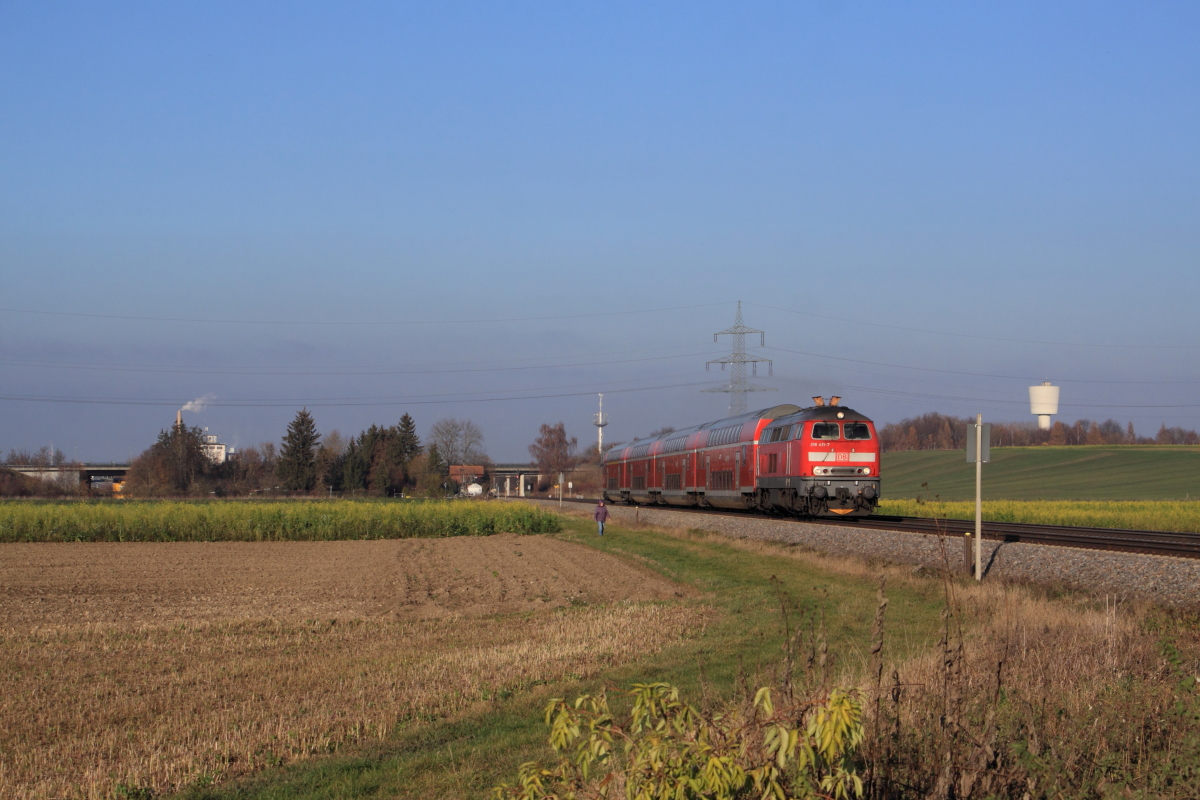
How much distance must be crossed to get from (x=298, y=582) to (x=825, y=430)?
16555 millimetres

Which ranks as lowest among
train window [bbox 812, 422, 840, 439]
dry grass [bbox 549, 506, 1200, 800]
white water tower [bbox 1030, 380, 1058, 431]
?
dry grass [bbox 549, 506, 1200, 800]

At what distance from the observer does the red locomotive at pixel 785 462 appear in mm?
30766

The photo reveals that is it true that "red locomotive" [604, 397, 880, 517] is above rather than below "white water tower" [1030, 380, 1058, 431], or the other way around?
below

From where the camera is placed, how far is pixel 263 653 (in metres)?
13.5

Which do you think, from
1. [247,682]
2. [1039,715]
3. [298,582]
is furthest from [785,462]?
[1039,715]

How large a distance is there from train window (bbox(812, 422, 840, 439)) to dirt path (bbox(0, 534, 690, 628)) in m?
7.75

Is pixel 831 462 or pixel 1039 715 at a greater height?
pixel 831 462

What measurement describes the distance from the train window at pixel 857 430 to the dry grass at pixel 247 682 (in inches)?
616

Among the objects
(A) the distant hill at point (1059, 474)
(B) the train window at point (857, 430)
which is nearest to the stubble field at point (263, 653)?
(B) the train window at point (857, 430)

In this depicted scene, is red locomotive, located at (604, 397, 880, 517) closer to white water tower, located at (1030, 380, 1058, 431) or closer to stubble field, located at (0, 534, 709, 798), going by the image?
stubble field, located at (0, 534, 709, 798)

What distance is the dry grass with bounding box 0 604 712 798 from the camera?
8.02m

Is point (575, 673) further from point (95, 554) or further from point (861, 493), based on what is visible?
point (95, 554)

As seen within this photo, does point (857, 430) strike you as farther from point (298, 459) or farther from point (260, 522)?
point (298, 459)

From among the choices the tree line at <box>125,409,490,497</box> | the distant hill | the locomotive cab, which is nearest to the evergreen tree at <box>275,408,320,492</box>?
the tree line at <box>125,409,490,497</box>
